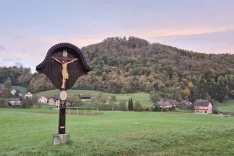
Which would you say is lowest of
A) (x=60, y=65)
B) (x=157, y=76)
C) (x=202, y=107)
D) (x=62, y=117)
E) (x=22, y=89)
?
(x=202, y=107)

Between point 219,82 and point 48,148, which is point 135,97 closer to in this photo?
point 219,82

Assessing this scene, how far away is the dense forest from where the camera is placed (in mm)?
117250

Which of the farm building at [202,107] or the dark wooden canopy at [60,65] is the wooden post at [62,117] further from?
the farm building at [202,107]

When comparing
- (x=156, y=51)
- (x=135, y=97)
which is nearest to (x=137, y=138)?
(x=135, y=97)

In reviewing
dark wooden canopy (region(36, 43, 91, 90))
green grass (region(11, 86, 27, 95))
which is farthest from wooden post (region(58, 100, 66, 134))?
green grass (region(11, 86, 27, 95))

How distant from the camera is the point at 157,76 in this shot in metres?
130

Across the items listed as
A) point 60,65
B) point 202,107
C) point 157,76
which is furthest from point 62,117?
point 157,76

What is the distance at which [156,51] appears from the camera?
163 metres

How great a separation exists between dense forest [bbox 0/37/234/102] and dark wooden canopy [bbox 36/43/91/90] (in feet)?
325

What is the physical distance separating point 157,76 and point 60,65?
12085 centimetres

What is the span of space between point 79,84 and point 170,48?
65634 millimetres

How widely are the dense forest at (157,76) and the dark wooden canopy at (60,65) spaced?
9910cm

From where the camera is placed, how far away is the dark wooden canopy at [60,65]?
1056 centimetres

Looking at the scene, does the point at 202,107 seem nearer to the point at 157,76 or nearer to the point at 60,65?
the point at 157,76
